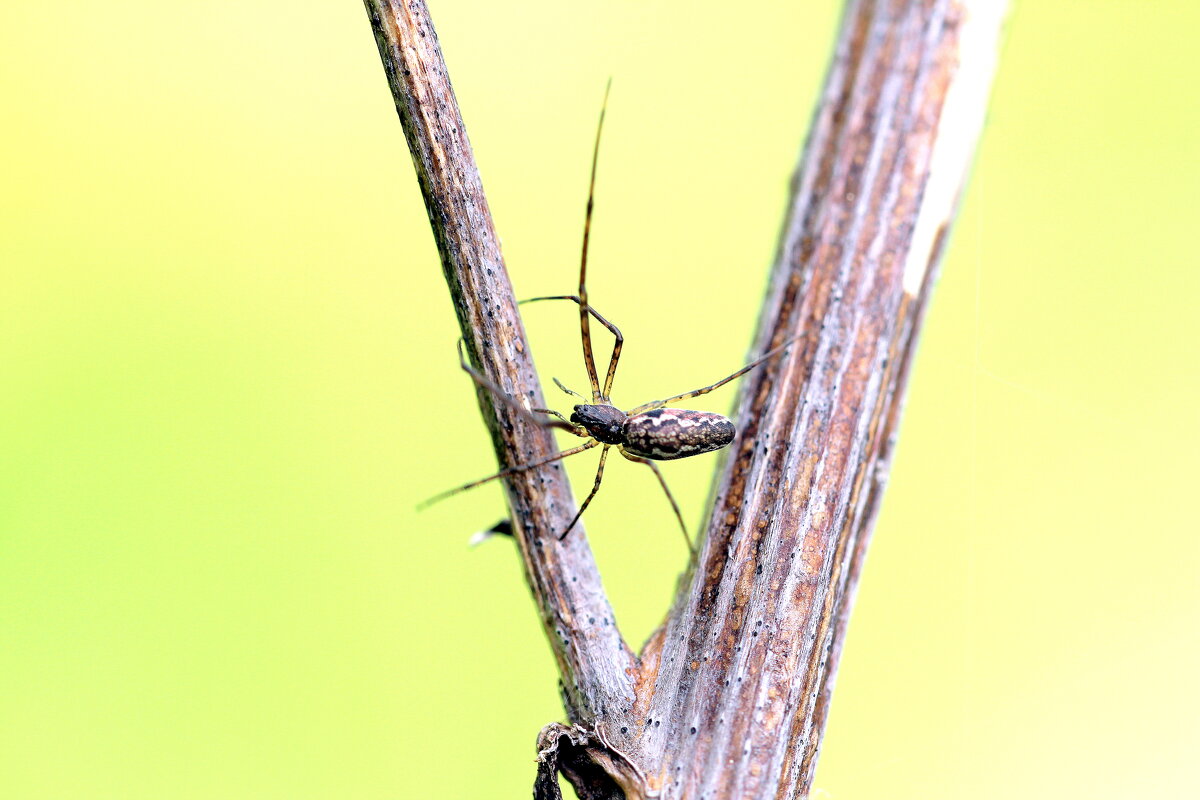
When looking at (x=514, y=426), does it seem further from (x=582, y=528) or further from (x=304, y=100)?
(x=304, y=100)

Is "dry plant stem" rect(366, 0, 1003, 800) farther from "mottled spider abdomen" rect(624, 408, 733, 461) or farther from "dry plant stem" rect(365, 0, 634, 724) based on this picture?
"mottled spider abdomen" rect(624, 408, 733, 461)

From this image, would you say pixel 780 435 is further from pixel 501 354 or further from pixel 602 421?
pixel 602 421

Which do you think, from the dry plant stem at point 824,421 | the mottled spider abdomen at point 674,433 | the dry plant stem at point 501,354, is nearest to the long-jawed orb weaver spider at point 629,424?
the mottled spider abdomen at point 674,433

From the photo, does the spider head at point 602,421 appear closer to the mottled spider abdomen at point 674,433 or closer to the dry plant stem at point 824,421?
the mottled spider abdomen at point 674,433

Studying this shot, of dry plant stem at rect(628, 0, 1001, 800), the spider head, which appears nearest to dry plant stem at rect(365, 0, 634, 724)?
dry plant stem at rect(628, 0, 1001, 800)

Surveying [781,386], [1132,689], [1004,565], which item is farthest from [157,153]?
[1132,689]

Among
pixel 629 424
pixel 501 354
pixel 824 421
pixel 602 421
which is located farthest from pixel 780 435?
pixel 602 421
